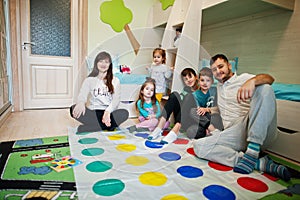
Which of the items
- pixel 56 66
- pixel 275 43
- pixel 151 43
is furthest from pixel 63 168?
pixel 151 43

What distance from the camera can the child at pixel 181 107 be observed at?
4.10ft

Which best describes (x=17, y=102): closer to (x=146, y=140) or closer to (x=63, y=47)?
(x=63, y=47)

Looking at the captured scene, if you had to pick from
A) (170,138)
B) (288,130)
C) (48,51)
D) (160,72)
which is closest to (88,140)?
(170,138)

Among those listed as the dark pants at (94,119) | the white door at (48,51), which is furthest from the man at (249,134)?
the white door at (48,51)

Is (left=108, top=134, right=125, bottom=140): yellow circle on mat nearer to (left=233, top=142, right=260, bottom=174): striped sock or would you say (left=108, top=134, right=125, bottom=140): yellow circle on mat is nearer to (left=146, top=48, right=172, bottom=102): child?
(left=146, top=48, right=172, bottom=102): child

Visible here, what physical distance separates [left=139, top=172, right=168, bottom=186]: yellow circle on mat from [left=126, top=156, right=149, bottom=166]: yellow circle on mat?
9 centimetres

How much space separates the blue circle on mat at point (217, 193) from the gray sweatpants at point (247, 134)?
20 cm

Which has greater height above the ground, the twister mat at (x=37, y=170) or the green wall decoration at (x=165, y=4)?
the green wall decoration at (x=165, y=4)

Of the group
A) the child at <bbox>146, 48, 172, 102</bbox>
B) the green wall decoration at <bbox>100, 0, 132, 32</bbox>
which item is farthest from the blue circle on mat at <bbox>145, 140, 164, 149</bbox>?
the green wall decoration at <bbox>100, 0, 132, 32</bbox>

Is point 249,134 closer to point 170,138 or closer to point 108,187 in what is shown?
point 170,138

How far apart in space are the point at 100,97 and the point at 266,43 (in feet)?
3.88

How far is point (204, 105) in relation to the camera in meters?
1.31

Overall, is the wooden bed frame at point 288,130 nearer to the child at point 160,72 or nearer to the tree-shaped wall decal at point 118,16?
the child at point 160,72

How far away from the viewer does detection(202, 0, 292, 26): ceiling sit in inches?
48.2
